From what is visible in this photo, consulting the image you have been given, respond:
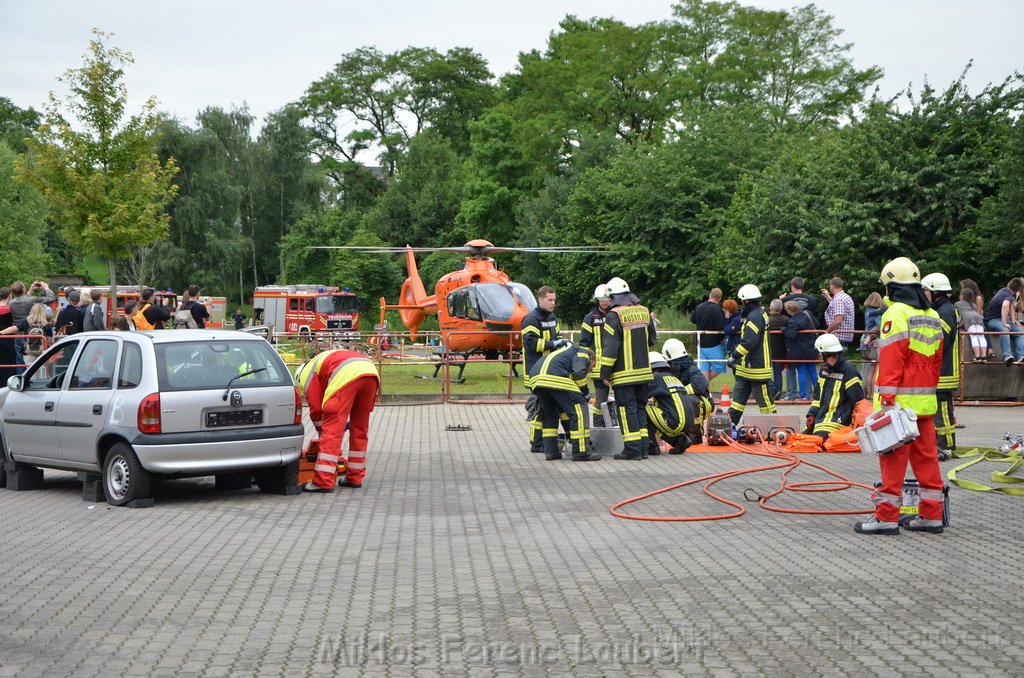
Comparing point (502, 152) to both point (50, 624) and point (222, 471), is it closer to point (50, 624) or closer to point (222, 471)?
point (222, 471)

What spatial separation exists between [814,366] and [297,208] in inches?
2297

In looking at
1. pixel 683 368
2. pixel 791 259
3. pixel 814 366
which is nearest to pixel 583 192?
pixel 791 259

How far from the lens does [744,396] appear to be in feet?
50.7

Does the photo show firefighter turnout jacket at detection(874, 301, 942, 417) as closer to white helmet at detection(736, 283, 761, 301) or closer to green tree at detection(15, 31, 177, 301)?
white helmet at detection(736, 283, 761, 301)

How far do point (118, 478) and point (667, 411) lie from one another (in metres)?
6.67

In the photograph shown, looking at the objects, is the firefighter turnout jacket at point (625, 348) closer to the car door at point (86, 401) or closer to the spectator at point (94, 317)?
the car door at point (86, 401)

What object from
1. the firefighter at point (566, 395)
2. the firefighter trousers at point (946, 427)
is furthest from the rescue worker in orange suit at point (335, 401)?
the firefighter trousers at point (946, 427)

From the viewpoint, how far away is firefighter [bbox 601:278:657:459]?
13289mm

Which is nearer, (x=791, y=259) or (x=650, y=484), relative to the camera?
(x=650, y=484)

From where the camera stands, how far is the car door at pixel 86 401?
407 inches

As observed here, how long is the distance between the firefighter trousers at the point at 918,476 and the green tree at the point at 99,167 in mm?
20744

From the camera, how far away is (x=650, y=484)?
11461mm

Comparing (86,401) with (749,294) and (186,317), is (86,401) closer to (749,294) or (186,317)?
(749,294)

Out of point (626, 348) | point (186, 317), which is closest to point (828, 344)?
point (626, 348)
